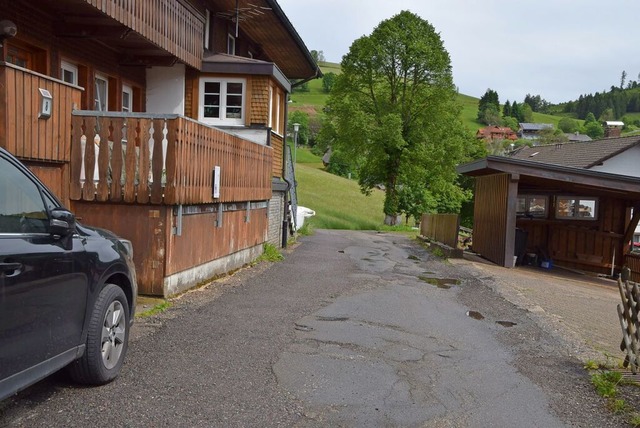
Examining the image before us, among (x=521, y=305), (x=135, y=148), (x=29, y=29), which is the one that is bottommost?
(x=521, y=305)

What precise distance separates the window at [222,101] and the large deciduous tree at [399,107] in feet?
83.5

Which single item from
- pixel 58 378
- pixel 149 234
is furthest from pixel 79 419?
pixel 149 234

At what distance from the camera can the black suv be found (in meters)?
3.95

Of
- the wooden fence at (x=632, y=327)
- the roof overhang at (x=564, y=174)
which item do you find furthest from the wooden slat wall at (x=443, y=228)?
the wooden fence at (x=632, y=327)

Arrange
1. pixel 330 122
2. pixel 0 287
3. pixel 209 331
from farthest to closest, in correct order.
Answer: pixel 330 122
pixel 209 331
pixel 0 287

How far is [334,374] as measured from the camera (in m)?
6.18

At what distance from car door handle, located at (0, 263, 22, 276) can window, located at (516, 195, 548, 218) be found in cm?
2081

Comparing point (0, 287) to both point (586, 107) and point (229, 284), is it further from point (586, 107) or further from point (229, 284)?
point (586, 107)

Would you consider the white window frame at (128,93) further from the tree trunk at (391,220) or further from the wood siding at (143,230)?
the tree trunk at (391,220)

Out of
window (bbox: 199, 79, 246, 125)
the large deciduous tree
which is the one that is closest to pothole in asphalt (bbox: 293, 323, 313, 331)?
window (bbox: 199, 79, 246, 125)

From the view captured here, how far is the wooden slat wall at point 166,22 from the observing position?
11.7 meters

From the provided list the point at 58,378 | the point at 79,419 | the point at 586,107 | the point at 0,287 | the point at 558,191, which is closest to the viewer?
the point at 0,287

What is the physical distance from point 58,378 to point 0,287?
185 cm

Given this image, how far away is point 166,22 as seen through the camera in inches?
552
